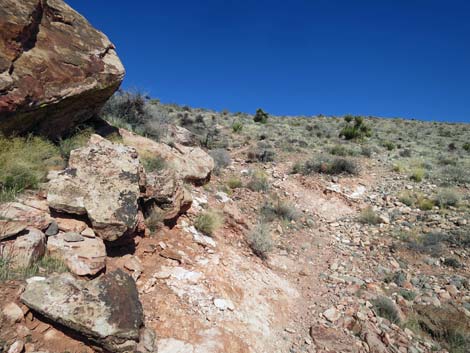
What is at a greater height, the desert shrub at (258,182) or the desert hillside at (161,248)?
the desert shrub at (258,182)

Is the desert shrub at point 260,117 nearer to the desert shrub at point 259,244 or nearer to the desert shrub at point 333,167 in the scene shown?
the desert shrub at point 333,167

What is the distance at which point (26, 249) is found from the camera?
2.91 meters

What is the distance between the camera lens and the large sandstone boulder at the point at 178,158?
6.46 meters

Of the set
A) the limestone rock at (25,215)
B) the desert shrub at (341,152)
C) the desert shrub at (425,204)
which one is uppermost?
the desert shrub at (341,152)

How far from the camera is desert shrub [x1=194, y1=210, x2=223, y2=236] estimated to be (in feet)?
17.4

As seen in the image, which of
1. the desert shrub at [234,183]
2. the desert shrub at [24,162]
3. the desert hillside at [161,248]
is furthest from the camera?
the desert shrub at [234,183]

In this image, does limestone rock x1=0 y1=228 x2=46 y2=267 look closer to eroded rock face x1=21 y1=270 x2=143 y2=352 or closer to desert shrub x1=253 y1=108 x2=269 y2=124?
eroded rock face x1=21 y1=270 x2=143 y2=352

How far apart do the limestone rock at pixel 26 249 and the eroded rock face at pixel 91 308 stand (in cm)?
37

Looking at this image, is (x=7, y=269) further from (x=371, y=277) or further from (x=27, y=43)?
(x=371, y=277)

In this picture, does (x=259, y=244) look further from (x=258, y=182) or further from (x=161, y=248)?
(x=258, y=182)

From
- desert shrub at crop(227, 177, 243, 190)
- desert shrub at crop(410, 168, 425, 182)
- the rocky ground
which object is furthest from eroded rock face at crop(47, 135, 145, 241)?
desert shrub at crop(410, 168, 425, 182)

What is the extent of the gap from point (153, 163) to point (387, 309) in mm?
4932

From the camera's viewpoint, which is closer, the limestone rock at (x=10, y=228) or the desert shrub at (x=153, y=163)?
the limestone rock at (x=10, y=228)

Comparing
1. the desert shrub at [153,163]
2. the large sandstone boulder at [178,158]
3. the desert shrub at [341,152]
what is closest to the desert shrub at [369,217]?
the large sandstone boulder at [178,158]
